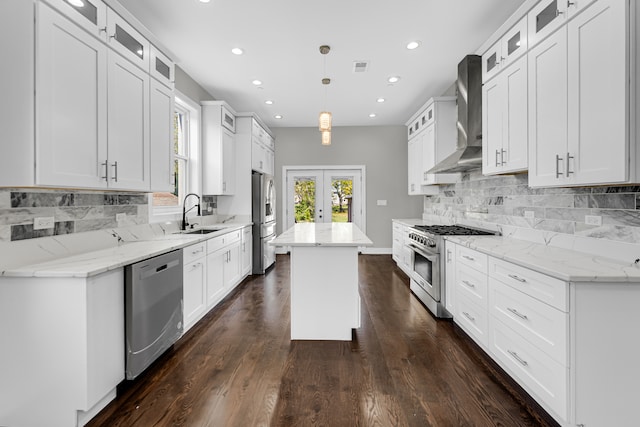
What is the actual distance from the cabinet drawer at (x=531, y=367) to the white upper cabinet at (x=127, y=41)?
3396mm

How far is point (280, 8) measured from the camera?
2672 millimetres

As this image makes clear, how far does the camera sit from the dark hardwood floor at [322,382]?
5.73 ft

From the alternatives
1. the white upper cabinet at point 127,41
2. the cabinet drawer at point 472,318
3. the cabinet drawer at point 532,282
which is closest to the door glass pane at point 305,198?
the cabinet drawer at point 472,318

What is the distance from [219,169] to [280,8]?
7.63 feet

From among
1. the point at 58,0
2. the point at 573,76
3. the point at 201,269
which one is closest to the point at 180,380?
the point at 201,269

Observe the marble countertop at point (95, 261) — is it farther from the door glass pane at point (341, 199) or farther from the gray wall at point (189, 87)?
the door glass pane at point (341, 199)

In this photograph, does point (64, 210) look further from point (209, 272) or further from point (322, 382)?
point (322, 382)

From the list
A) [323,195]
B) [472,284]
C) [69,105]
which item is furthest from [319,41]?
[323,195]

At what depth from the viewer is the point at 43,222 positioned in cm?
201

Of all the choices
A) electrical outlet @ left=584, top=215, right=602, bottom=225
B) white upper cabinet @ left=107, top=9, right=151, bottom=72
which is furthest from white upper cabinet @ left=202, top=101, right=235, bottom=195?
electrical outlet @ left=584, top=215, right=602, bottom=225

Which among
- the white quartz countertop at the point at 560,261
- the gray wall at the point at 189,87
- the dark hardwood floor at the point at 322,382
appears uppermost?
the gray wall at the point at 189,87

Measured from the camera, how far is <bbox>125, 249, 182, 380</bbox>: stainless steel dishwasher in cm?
197

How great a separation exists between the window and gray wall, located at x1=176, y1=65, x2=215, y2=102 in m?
0.13

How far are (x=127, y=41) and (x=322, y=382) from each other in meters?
2.90
